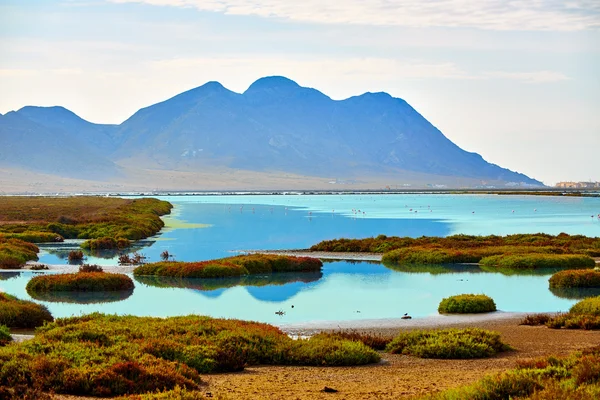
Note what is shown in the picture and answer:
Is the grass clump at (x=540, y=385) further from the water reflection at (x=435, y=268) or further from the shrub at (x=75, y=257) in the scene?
the shrub at (x=75, y=257)

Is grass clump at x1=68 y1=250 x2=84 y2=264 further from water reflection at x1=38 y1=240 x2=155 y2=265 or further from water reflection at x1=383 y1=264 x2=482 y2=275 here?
water reflection at x1=383 y1=264 x2=482 y2=275

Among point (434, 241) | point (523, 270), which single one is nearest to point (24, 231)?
point (434, 241)

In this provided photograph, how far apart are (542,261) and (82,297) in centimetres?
2234

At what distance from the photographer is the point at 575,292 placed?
32.3 meters

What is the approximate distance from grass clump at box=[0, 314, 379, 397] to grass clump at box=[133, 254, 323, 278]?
55.6ft

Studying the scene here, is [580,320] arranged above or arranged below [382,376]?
above

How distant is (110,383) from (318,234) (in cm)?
5816

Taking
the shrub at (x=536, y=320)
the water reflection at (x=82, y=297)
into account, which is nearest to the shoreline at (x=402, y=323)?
the shrub at (x=536, y=320)

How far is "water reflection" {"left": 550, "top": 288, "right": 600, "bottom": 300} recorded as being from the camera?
103 feet

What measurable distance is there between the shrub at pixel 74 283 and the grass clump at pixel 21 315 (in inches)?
351

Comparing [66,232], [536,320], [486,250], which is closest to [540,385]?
[536,320]

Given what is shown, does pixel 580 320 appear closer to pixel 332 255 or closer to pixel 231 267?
pixel 231 267

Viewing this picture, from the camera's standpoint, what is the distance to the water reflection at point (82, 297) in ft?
101

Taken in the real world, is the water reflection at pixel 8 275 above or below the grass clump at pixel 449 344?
below
